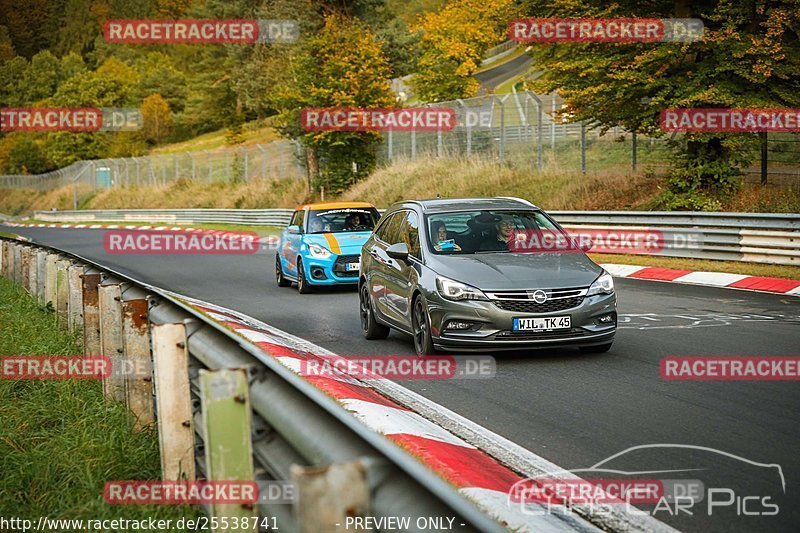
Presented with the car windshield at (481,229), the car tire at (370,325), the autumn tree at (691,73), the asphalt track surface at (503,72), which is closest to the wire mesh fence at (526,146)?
the autumn tree at (691,73)

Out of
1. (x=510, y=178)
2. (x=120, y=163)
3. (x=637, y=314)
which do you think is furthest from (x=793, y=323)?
(x=120, y=163)

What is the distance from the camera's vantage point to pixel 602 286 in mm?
10141

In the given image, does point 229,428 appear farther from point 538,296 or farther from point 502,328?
point 538,296

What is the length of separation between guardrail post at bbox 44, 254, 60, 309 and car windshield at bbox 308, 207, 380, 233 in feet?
21.7

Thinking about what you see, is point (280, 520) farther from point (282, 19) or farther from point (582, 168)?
point (282, 19)

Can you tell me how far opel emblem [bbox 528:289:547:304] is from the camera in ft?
32.2

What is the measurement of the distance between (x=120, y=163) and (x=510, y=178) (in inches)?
2081

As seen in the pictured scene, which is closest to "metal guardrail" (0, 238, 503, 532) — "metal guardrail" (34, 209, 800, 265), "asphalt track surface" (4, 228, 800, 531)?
"asphalt track surface" (4, 228, 800, 531)

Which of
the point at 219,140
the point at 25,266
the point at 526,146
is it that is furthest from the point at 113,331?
the point at 219,140

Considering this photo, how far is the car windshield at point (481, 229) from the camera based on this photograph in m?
10.9

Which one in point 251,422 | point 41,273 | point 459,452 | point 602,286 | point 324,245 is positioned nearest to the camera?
point 251,422

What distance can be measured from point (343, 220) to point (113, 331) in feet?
39.7

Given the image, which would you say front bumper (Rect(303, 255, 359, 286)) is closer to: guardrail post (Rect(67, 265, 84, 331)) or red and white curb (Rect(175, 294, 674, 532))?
red and white curb (Rect(175, 294, 674, 532))

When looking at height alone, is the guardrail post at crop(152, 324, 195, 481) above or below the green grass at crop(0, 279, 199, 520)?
above
